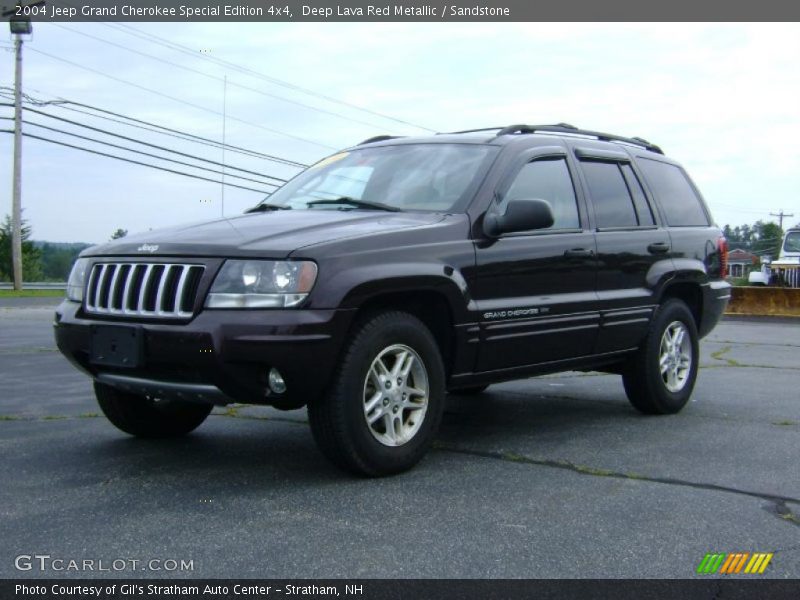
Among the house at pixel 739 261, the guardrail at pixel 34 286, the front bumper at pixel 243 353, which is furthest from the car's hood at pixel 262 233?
the house at pixel 739 261

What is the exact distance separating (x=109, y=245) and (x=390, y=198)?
1.58 meters

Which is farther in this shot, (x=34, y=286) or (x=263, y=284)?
(x=34, y=286)

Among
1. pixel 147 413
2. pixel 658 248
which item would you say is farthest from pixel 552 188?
pixel 147 413

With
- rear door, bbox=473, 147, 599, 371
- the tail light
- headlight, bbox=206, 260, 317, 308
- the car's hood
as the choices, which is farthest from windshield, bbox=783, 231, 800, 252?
headlight, bbox=206, 260, 317, 308

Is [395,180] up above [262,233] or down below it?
above

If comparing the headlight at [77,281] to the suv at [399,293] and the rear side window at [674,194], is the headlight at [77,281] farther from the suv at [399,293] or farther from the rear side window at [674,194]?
the rear side window at [674,194]

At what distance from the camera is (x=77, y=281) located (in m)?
5.01

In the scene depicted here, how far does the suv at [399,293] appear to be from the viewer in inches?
170

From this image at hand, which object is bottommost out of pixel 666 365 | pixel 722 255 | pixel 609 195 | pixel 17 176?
pixel 666 365

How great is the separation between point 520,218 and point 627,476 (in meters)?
1.47

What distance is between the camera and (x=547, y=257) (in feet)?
18.4

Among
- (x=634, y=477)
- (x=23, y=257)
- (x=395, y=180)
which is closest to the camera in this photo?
(x=634, y=477)

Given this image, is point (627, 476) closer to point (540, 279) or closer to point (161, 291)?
point (540, 279)
